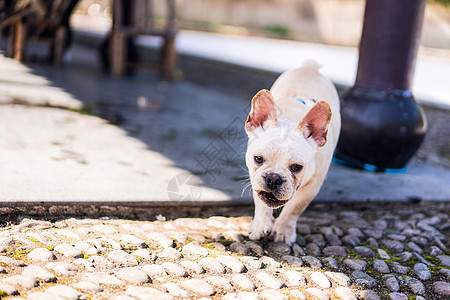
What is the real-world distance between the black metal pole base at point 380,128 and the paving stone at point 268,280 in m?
2.48

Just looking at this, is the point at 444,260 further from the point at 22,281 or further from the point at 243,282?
the point at 22,281

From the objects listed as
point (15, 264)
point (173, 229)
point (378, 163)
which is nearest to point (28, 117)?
point (173, 229)

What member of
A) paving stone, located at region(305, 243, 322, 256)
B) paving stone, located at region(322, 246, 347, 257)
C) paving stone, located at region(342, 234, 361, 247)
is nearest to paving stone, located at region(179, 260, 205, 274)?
paving stone, located at region(305, 243, 322, 256)

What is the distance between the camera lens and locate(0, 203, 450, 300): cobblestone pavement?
2.35 m

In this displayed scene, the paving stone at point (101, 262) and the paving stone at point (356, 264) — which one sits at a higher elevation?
the paving stone at point (101, 262)

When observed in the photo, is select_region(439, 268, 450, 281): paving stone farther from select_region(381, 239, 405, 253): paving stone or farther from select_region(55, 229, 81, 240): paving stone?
select_region(55, 229, 81, 240): paving stone

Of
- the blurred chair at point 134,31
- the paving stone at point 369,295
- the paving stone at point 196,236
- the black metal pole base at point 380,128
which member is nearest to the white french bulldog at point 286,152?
the paving stone at point 196,236

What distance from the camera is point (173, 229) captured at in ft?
10.4

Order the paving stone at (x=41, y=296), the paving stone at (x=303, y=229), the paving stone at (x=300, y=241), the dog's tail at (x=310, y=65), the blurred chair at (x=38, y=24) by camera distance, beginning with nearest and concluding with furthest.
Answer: the paving stone at (x=41, y=296) < the paving stone at (x=300, y=241) < the paving stone at (x=303, y=229) < the dog's tail at (x=310, y=65) < the blurred chair at (x=38, y=24)

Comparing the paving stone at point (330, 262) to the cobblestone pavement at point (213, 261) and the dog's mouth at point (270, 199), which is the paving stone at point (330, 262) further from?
the dog's mouth at point (270, 199)

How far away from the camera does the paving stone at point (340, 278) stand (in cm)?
268

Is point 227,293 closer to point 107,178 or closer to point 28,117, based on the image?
point 107,178

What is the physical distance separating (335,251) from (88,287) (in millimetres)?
1554

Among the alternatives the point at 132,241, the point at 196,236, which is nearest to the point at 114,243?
the point at 132,241
